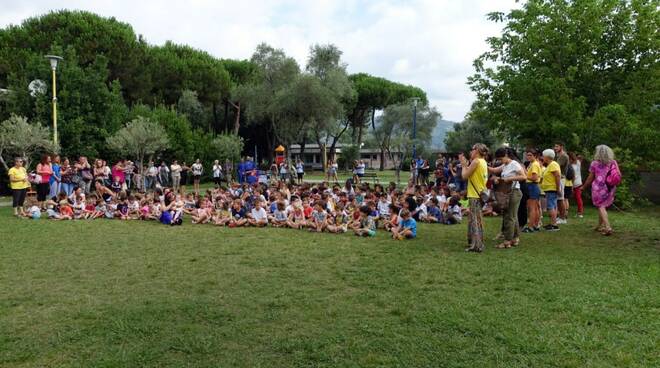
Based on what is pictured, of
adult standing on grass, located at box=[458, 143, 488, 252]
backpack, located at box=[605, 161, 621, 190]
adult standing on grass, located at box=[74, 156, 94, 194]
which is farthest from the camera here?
adult standing on grass, located at box=[74, 156, 94, 194]

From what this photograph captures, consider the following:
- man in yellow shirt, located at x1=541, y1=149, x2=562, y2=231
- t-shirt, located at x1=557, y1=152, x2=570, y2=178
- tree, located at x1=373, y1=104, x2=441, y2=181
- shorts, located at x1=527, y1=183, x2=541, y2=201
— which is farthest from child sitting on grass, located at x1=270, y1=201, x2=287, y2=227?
tree, located at x1=373, y1=104, x2=441, y2=181

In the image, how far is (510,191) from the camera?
8.40 m

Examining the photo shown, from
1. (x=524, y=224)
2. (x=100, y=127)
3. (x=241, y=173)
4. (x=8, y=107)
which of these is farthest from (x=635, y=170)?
(x=8, y=107)

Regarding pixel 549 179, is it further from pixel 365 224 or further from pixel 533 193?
pixel 365 224

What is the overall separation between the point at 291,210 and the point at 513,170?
562cm

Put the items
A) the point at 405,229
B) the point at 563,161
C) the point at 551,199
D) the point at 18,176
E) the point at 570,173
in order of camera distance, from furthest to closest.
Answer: the point at 18,176 < the point at 570,173 < the point at 563,161 < the point at 551,199 < the point at 405,229

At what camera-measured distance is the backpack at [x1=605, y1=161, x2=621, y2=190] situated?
910 centimetres

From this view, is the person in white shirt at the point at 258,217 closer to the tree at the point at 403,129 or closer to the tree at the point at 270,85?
the tree at the point at 270,85

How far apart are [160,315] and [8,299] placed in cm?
208

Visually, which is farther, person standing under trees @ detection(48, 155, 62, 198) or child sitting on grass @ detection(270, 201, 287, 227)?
person standing under trees @ detection(48, 155, 62, 198)

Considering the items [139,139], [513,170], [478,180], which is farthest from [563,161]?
[139,139]

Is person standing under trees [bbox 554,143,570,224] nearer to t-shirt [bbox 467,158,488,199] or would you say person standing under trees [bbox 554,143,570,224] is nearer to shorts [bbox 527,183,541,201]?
shorts [bbox 527,183,541,201]

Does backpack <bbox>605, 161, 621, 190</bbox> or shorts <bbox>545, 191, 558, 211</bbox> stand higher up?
backpack <bbox>605, 161, 621, 190</bbox>

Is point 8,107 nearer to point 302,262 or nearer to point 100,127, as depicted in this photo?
point 100,127
